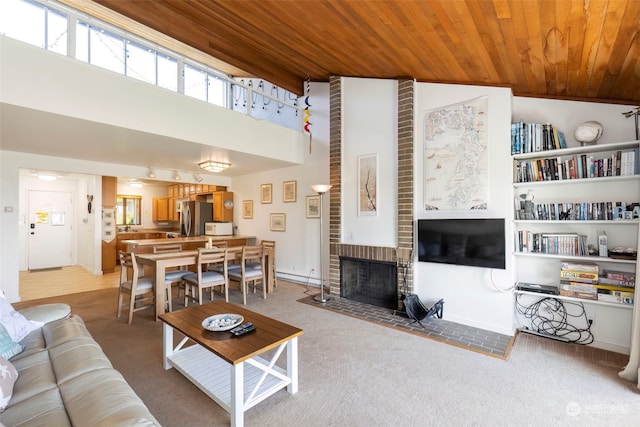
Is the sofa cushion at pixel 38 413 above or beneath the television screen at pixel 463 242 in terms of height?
beneath

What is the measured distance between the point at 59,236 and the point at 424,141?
9145 mm

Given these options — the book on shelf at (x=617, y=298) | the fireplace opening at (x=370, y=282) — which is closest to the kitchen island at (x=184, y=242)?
the fireplace opening at (x=370, y=282)

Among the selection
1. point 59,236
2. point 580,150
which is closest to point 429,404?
point 580,150

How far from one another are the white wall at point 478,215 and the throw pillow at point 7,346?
387 centimetres

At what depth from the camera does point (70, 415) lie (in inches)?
49.5

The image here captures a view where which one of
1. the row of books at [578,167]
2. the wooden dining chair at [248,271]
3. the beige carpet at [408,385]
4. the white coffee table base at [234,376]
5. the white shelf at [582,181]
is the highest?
the row of books at [578,167]

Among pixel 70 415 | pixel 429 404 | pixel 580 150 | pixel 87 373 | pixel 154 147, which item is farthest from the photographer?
pixel 154 147

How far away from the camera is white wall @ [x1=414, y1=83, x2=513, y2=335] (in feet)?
10.6

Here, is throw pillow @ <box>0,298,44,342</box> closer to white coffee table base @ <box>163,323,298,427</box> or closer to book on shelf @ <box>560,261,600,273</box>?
white coffee table base @ <box>163,323,298,427</box>

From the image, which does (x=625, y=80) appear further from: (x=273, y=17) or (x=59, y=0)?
(x=59, y=0)

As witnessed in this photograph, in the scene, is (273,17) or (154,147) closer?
(273,17)

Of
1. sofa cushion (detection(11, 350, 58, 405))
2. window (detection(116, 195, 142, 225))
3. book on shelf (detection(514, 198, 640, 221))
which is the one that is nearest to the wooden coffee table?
sofa cushion (detection(11, 350, 58, 405))

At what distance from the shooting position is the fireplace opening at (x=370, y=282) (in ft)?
13.5

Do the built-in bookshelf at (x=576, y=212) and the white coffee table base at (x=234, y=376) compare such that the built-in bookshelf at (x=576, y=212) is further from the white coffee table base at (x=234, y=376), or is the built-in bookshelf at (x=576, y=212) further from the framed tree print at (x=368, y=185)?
the white coffee table base at (x=234, y=376)
